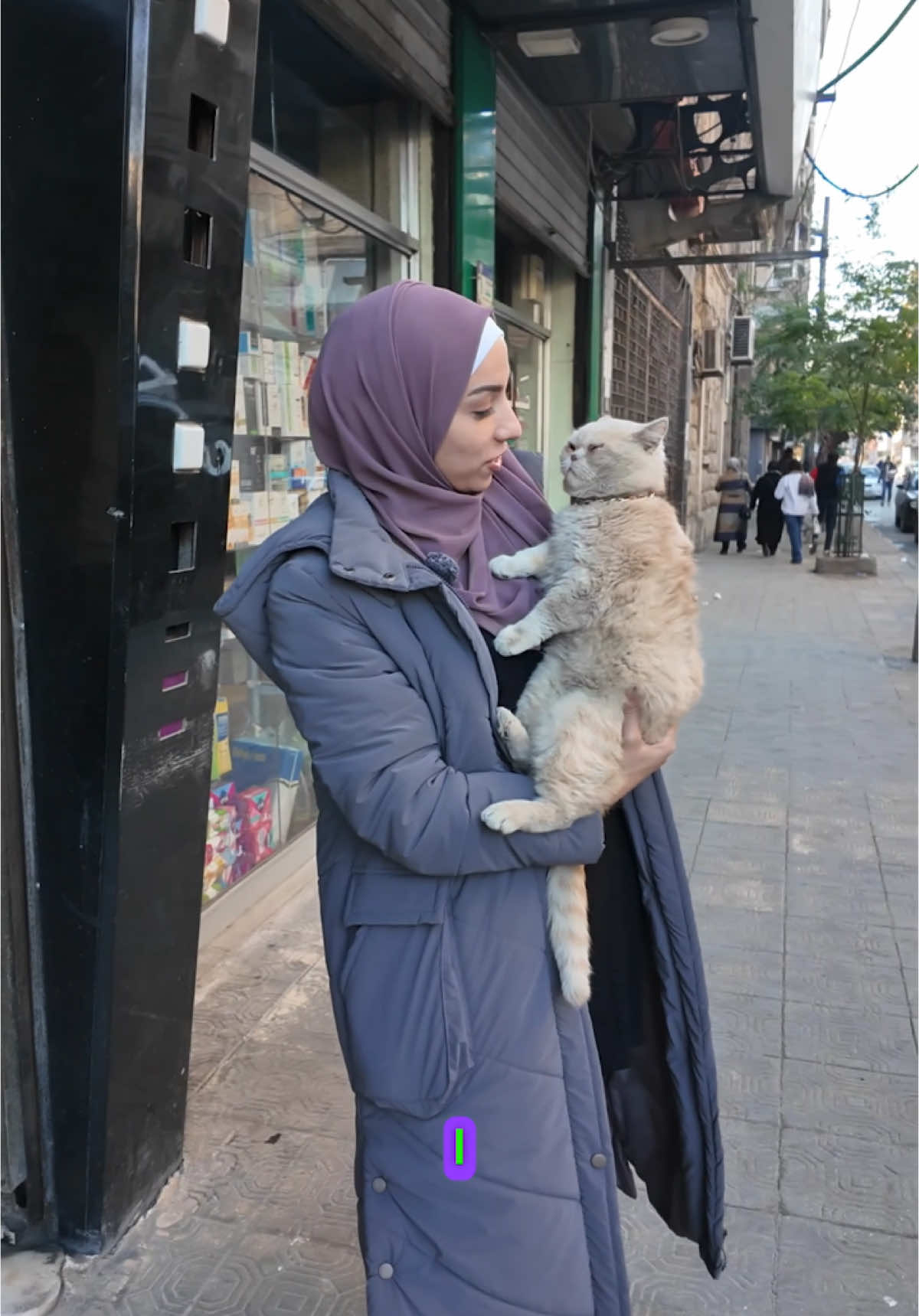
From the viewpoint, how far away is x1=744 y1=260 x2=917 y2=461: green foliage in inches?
648

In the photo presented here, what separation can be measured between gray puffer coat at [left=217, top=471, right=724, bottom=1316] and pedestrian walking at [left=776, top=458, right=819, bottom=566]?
1657 cm

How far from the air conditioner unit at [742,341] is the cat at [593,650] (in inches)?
833

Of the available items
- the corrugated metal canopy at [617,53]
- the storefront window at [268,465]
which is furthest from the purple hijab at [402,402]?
the corrugated metal canopy at [617,53]

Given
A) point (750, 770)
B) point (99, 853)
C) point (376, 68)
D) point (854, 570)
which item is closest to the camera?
point (99, 853)

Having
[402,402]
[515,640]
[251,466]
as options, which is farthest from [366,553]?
[251,466]

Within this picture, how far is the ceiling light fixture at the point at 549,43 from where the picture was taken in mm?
6230

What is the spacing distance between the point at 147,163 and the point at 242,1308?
97.7 inches

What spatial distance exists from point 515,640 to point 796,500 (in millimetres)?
16503

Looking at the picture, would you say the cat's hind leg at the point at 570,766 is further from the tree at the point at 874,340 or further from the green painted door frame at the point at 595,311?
the tree at the point at 874,340

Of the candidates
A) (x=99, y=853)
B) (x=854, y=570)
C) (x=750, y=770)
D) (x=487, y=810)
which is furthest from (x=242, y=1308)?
(x=854, y=570)

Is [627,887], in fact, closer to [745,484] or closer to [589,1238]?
[589,1238]

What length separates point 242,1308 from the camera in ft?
8.07

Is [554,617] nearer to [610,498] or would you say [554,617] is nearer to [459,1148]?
[610,498]

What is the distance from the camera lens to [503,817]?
1.55 meters
